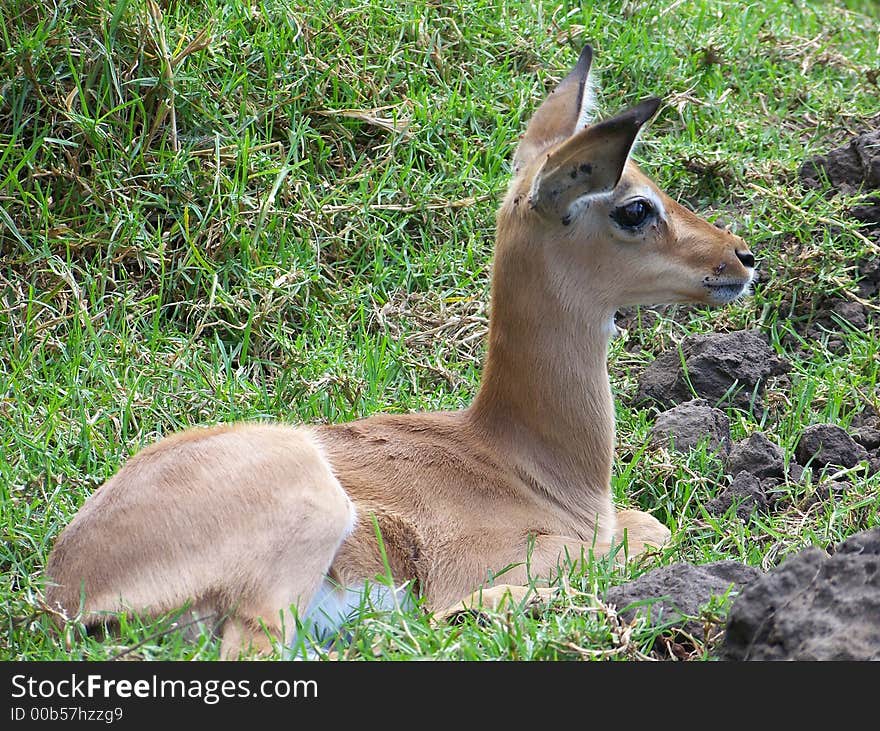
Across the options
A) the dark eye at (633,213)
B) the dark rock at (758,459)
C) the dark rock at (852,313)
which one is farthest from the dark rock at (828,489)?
the dark rock at (852,313)

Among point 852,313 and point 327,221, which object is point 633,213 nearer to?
point 852,313

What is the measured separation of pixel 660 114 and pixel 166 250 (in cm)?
338

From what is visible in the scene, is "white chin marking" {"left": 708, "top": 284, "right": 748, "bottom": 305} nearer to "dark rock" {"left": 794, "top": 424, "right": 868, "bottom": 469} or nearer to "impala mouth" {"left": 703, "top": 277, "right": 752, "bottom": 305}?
"impala mouth" {"left": 703, "top": 277, "right": 752, "bottom": 305}

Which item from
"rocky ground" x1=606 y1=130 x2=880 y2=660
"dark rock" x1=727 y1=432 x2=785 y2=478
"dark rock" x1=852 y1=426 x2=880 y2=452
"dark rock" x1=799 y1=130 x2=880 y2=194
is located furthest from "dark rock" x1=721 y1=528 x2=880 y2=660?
"dark rock" x1=799 y1=130 x2=880 y2=194

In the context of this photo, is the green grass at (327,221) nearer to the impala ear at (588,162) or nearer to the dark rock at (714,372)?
the dark rock at (714,372)

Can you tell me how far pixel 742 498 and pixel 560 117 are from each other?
6.16 ft

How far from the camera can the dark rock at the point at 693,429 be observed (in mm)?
6051

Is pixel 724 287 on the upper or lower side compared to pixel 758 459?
upper

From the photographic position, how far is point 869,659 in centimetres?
352

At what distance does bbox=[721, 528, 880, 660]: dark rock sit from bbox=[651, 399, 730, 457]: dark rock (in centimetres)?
211

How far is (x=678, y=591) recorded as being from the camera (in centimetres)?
433

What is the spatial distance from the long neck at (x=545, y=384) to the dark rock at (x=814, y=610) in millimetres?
1580

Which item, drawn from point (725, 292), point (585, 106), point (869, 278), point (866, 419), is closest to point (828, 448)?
point (866, 419)

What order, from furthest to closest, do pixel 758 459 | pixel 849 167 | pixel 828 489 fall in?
1. pixel 849 167
2. pixel 758 459
3. pixel 828 489
